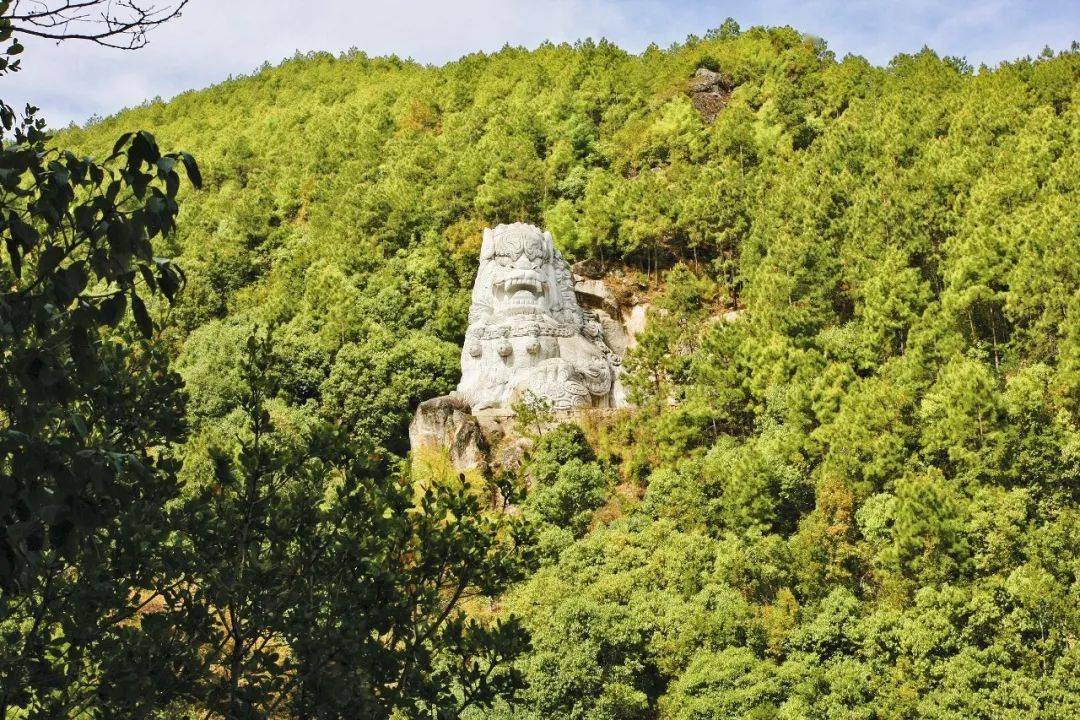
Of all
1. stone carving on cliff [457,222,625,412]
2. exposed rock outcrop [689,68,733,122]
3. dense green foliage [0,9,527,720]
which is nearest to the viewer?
dense green foliage [0,9,527,720]

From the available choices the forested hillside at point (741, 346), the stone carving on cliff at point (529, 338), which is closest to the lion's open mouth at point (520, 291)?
the stone carving on cliff at point (529, 338)

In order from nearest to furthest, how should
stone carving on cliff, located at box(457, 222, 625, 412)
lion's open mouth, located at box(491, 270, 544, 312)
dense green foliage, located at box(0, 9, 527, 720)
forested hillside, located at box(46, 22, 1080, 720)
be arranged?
1. dense green foliage, located at box(0, 9, 527, 720)
2. forested hillside, located at box(46, 22, 1080, 720)
3. stone carving on cliff, located at box(457, 222, 625, 412)
4. lion's open mouth, located at box(491, 270, 544, 312)

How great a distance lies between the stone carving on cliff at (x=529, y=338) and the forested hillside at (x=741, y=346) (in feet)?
3.20

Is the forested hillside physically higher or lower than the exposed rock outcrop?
lower

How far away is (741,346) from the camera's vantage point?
21.6 m

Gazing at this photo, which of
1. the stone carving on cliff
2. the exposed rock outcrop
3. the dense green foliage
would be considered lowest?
the dense green foliage

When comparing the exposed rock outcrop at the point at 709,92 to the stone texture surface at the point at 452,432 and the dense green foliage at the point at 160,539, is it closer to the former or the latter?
the stone texture surface at the point at 452,432

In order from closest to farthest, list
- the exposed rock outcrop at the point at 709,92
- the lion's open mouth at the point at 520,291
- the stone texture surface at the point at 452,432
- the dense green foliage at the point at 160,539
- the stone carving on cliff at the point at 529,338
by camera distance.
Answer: the dense green foliage at the point at 160,539
the stone texture surface at the point at 452,432
the stone carving on cliff at the point at 529,338
the lion's open mouth at the point at 520,291
the exposed rock outcrop at the point at 709,92

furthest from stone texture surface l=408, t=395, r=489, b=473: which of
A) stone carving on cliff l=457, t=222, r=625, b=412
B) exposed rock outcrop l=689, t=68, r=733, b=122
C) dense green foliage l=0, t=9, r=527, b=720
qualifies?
exposed rock outcrop l=689, t=68, r=733, b=122

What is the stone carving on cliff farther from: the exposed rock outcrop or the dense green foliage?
the dense green foliage

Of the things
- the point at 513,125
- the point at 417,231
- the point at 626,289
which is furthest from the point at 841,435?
the point at 513,125

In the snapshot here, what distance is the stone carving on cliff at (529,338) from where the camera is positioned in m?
22.3

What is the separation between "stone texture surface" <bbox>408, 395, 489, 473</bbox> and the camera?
21.1m

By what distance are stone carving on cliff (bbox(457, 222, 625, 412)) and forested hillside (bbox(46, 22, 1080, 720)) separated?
98cm
